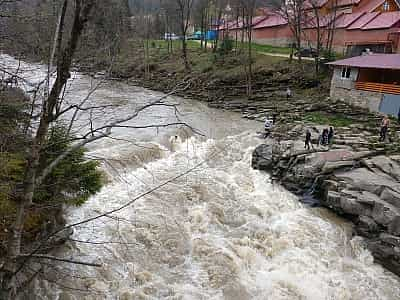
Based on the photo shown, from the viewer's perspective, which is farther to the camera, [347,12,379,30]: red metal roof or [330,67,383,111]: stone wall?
[347,12,379,30]: red metal roof

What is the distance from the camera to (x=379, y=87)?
72.9 ft

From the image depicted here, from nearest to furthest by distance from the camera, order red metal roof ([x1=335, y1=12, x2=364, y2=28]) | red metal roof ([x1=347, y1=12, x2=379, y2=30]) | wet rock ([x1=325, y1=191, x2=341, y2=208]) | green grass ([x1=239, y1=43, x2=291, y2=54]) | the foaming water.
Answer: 1. the foaming water
2. wet rock ([x1=325, y1=191, x2=341, y2=208])
3. red metal roof ([x1=347, y1=12, x2=379, y2=30])
4. red metal roof ([x1=335, y1=12, x2=364, y2=28])
5. green grass ([x1=239, y1=43, x2=291, y2=54])

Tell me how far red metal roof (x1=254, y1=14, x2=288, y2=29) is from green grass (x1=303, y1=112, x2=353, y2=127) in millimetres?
25616

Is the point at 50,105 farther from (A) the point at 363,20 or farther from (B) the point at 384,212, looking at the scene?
(A) the point at 363,20

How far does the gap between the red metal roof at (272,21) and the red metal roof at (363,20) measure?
34.6 ft

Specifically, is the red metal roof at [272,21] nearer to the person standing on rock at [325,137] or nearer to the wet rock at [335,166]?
the person standing on rock at [325,137]

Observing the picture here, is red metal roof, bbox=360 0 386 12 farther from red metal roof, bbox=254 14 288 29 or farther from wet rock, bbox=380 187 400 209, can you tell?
wet rock, bbox=380 187 400 209

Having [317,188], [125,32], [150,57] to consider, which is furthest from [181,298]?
[150,57]

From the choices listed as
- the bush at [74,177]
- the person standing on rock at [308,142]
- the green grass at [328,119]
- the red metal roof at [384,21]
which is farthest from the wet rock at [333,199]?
the red metal roof at [384,21]

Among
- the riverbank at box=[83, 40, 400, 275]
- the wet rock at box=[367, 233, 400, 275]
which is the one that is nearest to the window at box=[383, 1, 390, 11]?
the riverbank at box=[83, 40, 400, 275]

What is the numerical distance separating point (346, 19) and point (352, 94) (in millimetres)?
17868

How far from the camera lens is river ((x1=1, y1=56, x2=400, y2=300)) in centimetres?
890

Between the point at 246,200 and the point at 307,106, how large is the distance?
1443cm

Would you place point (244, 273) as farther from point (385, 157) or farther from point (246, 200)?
point (385, 157)
